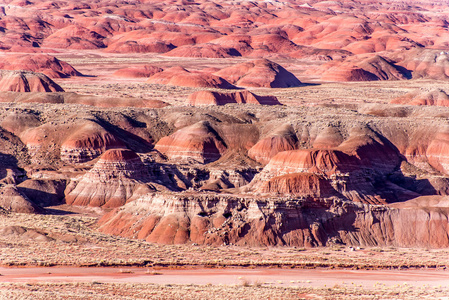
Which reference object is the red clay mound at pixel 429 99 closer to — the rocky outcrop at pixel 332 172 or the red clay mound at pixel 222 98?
the red clay mound at pixel 222 98

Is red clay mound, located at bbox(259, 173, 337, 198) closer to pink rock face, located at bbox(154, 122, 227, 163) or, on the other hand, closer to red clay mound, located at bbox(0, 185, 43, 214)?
red clay mound, located at bbox(0, 185, 43, 214)

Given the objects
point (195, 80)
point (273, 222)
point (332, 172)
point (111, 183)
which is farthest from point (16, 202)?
point (195, 80)

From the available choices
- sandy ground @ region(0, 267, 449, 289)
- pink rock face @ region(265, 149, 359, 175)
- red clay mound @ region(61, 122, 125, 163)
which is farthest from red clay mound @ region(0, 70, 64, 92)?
sandy ground @ region(0, 267, 449, 289)

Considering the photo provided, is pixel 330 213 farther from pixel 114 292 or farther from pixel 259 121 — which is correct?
pixel 259 121

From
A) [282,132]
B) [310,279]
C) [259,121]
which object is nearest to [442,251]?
[310,279]

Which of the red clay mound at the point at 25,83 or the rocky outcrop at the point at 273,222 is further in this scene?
the red clay mound at the point at 25,83

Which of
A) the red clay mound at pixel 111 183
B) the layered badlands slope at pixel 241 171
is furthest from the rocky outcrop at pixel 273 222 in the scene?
the red clay mound at pixel 111 183
